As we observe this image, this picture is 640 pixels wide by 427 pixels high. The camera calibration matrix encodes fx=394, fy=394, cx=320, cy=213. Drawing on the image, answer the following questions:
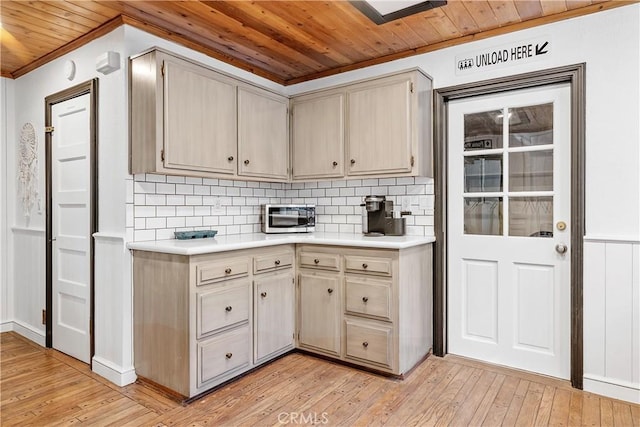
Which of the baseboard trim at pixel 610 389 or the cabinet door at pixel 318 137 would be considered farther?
the cabinet door at pixel 318 137

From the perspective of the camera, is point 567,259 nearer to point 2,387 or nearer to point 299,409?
point 299,409

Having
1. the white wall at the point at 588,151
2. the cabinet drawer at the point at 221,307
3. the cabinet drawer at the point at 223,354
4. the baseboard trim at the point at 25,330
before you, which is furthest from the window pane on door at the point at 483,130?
the baseboard trim at the point at 25,330

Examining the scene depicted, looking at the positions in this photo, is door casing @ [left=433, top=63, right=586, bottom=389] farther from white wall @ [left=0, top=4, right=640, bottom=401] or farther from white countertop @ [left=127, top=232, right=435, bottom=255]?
white countertop @ [left=127, top=232, right=435, bottom=255]

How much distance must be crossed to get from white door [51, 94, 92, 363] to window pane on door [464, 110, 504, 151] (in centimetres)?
285

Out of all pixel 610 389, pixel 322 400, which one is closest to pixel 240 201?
pixel 322 400

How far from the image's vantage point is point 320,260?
3.00 meters

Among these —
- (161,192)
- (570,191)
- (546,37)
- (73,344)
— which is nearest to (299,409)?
(161,192)

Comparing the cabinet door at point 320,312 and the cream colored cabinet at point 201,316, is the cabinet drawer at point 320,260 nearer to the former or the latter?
the cabinet door at point 320,312

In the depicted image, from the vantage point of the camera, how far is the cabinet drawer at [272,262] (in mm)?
2793

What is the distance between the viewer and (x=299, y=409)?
2.30 meters

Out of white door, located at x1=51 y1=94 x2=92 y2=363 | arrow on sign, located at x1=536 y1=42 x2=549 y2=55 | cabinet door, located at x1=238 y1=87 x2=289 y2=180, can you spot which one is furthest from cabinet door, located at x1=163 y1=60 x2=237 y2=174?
arrow on sign, located at x1=536 y1=42 x2=549 y2=55

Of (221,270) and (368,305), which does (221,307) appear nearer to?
(221,270)

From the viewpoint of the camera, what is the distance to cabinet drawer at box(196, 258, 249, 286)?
2396 mm

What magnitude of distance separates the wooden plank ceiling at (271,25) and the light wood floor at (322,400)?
242cm
